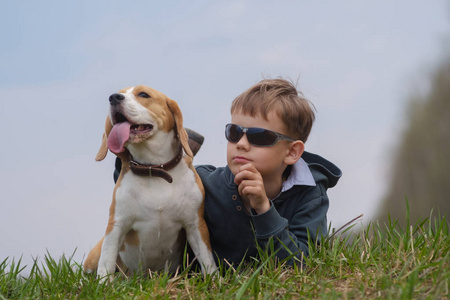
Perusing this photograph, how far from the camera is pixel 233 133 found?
13.7 ft

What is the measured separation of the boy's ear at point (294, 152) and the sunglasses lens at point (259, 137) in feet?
0.87

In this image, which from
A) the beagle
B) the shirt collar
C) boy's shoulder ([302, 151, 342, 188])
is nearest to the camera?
the beagle

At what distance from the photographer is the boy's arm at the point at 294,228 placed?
3.87 metres

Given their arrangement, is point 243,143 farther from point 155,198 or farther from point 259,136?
point 155,198

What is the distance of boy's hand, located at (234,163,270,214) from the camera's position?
386 centimetres

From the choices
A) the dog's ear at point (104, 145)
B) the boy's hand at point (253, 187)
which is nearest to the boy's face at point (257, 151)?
the boy's hand at point (253, 187)

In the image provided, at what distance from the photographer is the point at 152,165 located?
408 centimetres

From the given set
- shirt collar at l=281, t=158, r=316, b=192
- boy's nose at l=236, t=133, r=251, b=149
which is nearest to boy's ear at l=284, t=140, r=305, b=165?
shirt collar at l=281, t=158, r=316, b=192

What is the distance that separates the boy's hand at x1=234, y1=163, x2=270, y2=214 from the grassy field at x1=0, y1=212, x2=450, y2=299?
372mm

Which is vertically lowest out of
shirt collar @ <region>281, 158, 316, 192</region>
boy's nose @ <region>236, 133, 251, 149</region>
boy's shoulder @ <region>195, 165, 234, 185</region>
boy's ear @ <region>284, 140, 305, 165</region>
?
shirt collar @ <region>281, 158, 316, 192</region>

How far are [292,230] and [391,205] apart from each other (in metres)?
11.4

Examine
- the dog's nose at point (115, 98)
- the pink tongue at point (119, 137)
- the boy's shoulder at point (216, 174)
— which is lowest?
the boy's shoulder at point (216, 174)

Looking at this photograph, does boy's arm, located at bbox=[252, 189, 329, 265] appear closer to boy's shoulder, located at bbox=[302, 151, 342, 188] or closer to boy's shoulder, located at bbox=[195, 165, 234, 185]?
boy's shoulder, located at bbox=[302, 151, 342, 188]

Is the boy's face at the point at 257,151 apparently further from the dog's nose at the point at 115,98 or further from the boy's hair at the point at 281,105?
the dog's nose at the point at 115,98
